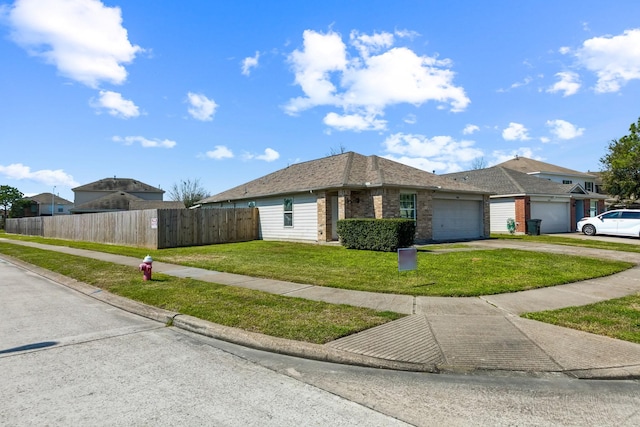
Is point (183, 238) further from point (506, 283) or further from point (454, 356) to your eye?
point (454, 356)

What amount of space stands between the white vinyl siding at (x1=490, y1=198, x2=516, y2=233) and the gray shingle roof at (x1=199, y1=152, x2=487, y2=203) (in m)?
5.93

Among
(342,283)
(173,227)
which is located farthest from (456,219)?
(173,227)

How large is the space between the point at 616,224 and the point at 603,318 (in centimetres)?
2098

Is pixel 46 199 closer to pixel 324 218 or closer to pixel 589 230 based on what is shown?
pixel 324 218

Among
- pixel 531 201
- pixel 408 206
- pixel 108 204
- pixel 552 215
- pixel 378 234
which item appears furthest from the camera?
pixel 108 204

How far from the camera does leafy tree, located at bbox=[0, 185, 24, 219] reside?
256ft

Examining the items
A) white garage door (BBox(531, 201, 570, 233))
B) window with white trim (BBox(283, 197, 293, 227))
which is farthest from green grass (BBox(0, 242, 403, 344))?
white garage door (BBox(531, 201, 570, 233))

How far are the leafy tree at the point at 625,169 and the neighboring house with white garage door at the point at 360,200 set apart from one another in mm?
23210

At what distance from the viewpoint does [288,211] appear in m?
21.7

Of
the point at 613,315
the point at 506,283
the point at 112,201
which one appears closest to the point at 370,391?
the point at 613,315

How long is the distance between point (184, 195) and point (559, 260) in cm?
6546

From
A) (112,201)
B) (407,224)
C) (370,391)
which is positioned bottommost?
(370,391)

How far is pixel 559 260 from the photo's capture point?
12.3 m

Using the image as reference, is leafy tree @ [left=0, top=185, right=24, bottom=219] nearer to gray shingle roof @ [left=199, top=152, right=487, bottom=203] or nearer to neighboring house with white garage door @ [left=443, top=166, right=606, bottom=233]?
gray shingle roof @ [left=199, top=152, right=487, bottom=203]
